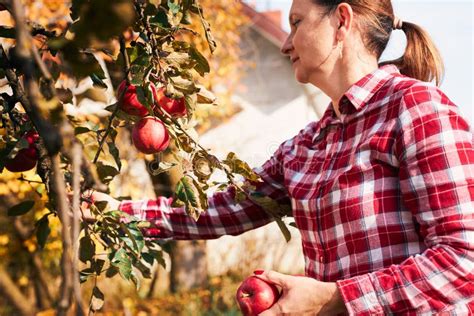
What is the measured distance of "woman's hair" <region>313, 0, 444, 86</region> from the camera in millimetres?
1756

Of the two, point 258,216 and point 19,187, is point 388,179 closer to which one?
point 258,216

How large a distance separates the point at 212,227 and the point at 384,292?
0.72 m

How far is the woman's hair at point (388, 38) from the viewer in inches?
69.1

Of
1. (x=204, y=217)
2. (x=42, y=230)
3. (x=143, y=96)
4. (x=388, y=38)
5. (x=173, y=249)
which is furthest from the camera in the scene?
(x=173, y=249)

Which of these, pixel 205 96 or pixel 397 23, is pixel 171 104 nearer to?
pixel 205 96

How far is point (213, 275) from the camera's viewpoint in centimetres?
677

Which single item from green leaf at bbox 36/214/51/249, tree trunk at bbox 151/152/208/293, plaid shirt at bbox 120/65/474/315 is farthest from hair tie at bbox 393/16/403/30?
tree trunk at bbox 151/152/208/293

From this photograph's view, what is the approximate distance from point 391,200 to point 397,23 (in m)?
0.56

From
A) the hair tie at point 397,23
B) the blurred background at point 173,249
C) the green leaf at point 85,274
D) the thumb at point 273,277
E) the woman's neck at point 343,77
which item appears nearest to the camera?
the thumb at point 273,277

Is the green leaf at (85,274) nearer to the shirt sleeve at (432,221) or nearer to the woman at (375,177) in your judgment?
the woman at (375,177)

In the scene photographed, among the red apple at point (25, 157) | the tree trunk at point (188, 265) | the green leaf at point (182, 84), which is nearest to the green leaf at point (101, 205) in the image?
the red apple at point (25, 157)

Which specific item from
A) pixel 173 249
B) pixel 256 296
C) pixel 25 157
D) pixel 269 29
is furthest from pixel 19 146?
pixel 269 29

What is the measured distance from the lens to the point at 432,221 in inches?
56.7

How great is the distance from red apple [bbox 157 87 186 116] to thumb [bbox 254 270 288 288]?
403 millimetres
